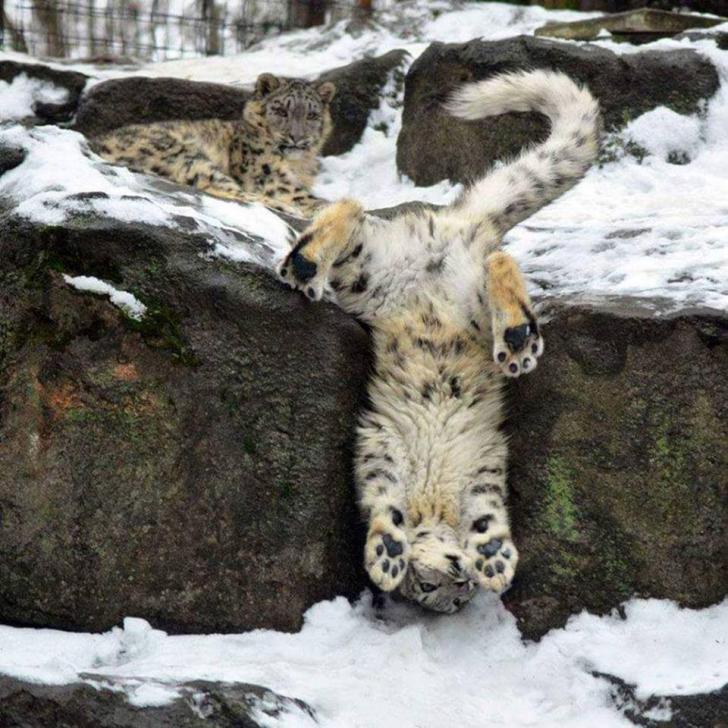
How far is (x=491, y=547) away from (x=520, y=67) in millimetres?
4539

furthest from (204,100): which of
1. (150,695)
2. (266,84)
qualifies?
(150,695)

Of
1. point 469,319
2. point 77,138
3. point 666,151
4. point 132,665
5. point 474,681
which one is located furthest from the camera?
point 666,151

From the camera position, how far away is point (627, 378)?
5.00 m

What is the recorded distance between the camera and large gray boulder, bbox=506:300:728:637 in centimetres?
481

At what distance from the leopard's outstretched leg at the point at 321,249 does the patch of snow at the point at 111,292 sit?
2.00ft

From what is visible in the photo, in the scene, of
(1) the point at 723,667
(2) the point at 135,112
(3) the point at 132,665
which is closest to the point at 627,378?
(1) the point at 723,667

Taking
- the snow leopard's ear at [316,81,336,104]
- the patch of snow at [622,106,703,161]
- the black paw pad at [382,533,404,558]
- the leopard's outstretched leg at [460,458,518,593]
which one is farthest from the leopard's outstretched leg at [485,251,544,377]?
the snow leopard's ear at [316,81,336,104]

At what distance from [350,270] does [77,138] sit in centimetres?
166

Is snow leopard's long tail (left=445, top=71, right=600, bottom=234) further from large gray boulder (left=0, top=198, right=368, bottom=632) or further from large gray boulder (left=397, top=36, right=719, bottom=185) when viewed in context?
large gray boulder (left=397, top=36, right=719, bottom=185)

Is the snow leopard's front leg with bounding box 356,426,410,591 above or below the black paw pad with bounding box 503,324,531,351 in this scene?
below

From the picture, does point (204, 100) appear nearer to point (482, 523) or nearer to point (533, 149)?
point (533, 149)

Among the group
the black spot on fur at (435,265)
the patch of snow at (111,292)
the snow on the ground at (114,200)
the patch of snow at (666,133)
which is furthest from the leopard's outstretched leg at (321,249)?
the patch of snow at (666,133)

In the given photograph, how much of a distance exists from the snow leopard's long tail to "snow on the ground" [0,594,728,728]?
189 cm

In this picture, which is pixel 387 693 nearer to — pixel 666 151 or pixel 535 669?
pixel 535 669
